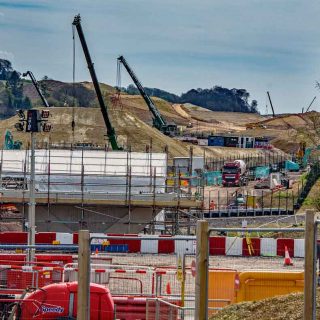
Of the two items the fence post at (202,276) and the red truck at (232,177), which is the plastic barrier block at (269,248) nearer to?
the fence post at (202,276)

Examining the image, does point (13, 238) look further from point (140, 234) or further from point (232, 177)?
point (232, 177)

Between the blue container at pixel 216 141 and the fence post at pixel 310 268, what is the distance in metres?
130

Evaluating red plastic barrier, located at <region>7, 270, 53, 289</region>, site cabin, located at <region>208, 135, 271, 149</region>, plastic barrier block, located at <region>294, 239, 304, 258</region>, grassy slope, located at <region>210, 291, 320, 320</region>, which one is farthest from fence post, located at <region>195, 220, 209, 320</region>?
site cabin, located at <region>208, 135, 271, 149</region>

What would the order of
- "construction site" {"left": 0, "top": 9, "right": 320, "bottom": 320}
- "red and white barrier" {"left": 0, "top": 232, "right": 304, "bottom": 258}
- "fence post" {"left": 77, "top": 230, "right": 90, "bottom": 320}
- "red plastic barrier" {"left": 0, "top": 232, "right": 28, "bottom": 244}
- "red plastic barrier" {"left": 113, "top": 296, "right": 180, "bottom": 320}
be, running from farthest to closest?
1. "red plastic barrier" {"left": 0, "top": 232, "right": 28, "bottom": 244}
2. "red and white barrier" {"left": 0, "top": 232, "right": 304, "bottom": 258}
3. "red plastic barrier" {"left": 113, "top": 296, "right": 180, "bottom": 320}
4. "construction site" {"left": 0, "top": 9, "right": 320, "bottom": 320}
5. "fence post" {"left": 77, "top": 230, "right": 90, "bottom": 320}

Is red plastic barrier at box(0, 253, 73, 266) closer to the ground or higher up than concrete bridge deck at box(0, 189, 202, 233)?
closer to the ground

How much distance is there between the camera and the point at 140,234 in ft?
126

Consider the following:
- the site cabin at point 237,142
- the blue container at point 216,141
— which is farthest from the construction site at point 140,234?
the blue container at point 216,141

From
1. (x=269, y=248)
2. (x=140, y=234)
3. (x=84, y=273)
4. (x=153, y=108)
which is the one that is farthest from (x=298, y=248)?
(x=153, y=108)

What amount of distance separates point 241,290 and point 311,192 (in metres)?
51.6

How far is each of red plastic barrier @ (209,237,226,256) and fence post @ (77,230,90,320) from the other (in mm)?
20582

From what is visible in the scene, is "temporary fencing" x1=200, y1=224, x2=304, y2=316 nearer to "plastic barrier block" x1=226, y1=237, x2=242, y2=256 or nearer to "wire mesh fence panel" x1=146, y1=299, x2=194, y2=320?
"plastic barrier block" x1=226, y1=237, x2=242, y2=256

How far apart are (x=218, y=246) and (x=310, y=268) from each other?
21.1 meters

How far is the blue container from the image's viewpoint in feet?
464

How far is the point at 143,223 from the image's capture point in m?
41.2
